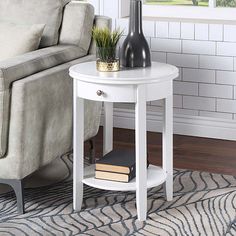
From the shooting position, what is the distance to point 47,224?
123 inches

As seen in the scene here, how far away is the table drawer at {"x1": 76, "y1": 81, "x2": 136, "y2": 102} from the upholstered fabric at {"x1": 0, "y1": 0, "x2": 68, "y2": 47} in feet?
2.20

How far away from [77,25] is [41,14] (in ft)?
0.63

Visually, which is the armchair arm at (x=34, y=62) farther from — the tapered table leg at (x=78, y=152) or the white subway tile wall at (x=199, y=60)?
the white subway tile wall at (x=199, y=60)

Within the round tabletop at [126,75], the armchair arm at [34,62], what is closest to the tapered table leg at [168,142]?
the round tabletop at [126,75]

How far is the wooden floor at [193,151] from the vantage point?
396cm

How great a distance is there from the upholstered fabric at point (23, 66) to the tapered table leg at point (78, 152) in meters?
0.27

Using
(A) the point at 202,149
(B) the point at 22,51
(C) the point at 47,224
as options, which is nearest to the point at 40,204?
(C) the point at 47,224

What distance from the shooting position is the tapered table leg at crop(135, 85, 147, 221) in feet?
10.0

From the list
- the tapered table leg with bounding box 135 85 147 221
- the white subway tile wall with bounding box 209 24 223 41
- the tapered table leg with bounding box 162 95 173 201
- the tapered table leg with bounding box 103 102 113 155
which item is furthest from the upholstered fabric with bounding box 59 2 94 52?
the white subway tile wall with bounding box 209 24 223 41

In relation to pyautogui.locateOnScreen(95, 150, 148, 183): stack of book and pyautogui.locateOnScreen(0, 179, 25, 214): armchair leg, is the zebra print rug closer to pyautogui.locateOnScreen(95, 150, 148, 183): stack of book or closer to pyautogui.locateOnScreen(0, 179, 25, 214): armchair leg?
pyautogui.locateOnScreen(0, 179, 25, 214): armchair leg

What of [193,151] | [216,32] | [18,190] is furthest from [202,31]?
[18,190]

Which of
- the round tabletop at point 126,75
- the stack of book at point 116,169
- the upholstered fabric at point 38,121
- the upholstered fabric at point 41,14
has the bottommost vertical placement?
the stack of book at point 116,169

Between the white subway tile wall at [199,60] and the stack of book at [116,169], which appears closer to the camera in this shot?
the stack of book at [116,169]

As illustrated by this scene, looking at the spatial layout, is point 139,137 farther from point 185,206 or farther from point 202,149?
point 202,149
